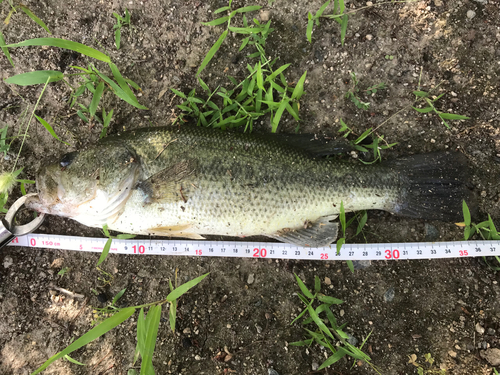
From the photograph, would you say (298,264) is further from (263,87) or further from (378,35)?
(378,35)

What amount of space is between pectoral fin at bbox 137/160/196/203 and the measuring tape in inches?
27.1

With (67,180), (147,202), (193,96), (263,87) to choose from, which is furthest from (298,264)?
(67,180)

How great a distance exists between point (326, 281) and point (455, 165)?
170 cm

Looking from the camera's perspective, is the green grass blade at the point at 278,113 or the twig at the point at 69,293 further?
the twig at the point at 69,293

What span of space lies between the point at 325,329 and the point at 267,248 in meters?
0.93

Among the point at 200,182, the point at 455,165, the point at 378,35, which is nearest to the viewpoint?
the point at 200,182

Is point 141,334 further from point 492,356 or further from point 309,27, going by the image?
point 492,356

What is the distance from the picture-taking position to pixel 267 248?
3238mm

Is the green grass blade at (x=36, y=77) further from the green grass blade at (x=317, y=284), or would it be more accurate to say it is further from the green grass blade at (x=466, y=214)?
the green grass blade at (x=466, y=214)

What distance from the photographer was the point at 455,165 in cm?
307

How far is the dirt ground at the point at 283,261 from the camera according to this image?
3160 mm

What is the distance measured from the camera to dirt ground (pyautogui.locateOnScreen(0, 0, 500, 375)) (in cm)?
316

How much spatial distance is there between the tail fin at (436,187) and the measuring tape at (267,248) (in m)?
0.35

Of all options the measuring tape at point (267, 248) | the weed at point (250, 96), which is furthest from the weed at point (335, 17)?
the measuring tape at point (267, 248)
